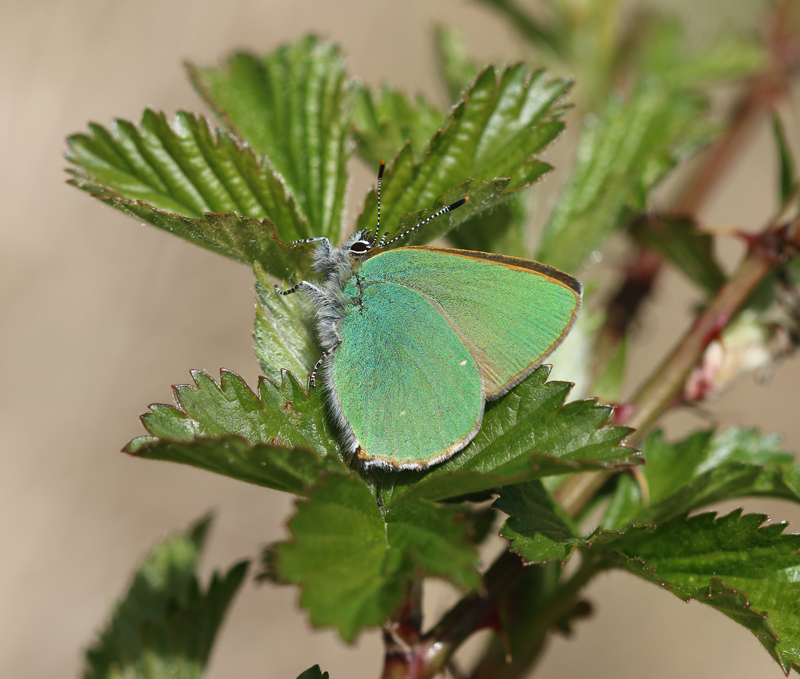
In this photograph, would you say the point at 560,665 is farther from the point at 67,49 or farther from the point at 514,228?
the point at 67,49

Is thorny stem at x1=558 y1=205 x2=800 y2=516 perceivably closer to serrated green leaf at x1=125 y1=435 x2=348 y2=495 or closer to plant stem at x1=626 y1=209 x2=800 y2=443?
plant stem at x1=626 y1=209 x2=800 y2=443

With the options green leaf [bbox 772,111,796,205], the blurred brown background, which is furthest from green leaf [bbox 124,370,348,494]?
the blurred brown background

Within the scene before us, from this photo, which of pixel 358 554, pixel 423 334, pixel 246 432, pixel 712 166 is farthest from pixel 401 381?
pixel 712 166

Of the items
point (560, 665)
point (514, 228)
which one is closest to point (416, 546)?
point (514, 228)

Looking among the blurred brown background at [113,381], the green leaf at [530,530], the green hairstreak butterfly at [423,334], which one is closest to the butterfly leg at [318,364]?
the green hairstreak butterfly at [423,334]

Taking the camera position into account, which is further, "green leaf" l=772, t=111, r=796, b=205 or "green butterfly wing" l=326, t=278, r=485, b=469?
"green leaf" l=772, t=111, r=796, b=205

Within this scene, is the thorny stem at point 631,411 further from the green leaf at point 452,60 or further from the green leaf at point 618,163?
the green leaf at point 452,60
